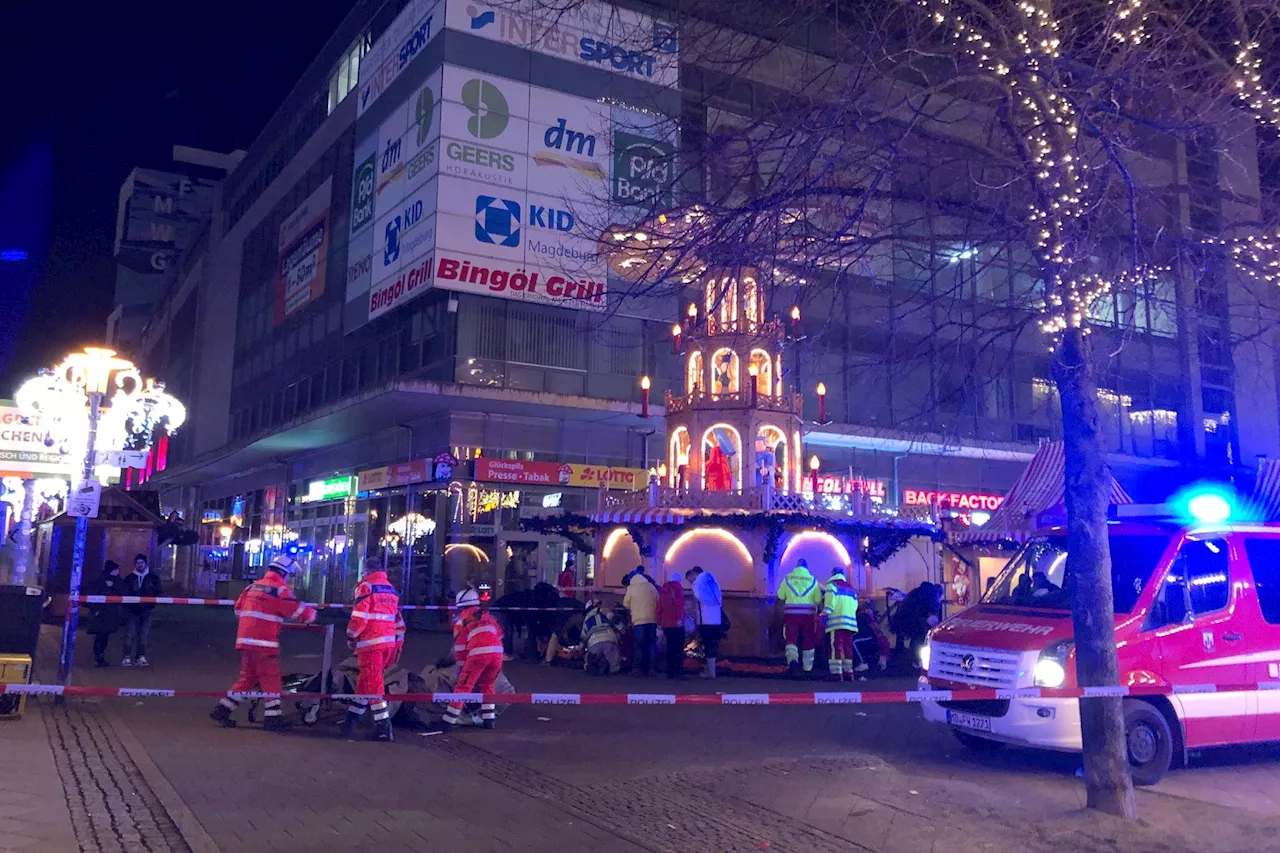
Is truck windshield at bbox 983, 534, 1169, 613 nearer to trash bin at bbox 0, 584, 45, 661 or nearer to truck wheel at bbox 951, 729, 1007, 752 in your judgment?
truck wheel at bbox 951, 729, 1007, 752

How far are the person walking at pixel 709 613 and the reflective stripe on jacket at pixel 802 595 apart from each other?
1184 millimetres

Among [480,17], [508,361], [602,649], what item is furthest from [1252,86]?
[480,17]

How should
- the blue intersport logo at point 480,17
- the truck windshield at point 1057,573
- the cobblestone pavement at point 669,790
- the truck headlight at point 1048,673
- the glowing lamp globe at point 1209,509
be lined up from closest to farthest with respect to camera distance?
the cobblestone pavement at point 669,790, the truck headlight at point 1048,673, the truck windshield at point 1057,573, the glowing lamp globe at point 1209,509, the blue intersport logo at point 480,17

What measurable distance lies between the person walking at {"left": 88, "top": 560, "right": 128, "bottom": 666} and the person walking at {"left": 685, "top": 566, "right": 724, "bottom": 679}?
30.6 feet

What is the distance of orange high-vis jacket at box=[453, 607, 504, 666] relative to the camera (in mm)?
10320

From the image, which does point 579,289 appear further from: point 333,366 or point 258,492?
point 258,492

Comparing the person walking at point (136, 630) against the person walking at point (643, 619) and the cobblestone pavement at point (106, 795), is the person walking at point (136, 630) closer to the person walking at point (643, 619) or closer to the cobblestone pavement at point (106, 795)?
the cobblestone pavement at point (106, 795)

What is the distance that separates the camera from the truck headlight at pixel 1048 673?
27.8ft

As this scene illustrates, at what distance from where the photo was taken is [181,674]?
48.2 feet

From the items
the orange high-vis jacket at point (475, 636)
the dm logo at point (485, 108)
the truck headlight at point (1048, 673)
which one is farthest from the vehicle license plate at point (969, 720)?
the dm logo at point (485, 108)

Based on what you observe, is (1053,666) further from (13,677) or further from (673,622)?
(13,677)

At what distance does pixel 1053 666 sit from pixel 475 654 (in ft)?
18.7

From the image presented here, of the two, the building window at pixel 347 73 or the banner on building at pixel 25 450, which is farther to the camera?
the building window at pixel 347 73

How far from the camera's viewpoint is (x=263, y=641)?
9938 millimetres
